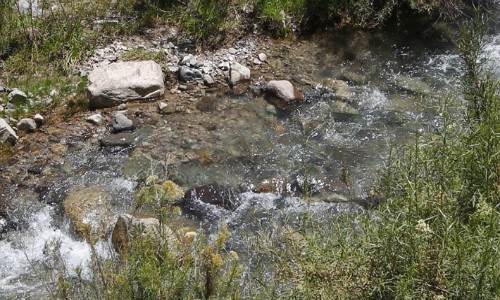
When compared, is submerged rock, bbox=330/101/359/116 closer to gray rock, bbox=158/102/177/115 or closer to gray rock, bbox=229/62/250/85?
gray rock, bbox=229/62/250/85

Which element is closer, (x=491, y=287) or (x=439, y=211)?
(x=491, y=287)

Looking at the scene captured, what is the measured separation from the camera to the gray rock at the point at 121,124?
763 cm

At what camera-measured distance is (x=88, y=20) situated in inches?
362

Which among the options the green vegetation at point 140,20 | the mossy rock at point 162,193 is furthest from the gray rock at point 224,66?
the mossy rock at point 162,193

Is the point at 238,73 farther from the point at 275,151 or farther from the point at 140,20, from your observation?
the point at 140,20

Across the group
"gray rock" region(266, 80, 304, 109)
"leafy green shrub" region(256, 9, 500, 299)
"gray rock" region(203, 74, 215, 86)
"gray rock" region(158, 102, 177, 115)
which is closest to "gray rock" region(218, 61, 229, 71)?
"gray rock" region(203, 74, 215, 86)

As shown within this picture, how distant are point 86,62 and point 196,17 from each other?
1764 mm

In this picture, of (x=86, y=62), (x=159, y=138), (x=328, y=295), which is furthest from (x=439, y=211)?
(x=86, y=62)

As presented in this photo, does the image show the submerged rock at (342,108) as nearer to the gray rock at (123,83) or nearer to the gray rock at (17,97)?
the gray rock at (123,83)

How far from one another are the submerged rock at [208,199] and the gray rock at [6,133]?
225 centimetres

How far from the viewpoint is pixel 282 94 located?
816 cm

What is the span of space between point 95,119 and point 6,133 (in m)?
1.02

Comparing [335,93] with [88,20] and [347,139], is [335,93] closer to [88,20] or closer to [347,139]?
[347,139]

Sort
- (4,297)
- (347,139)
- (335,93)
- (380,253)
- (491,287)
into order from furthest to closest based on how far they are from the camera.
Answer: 1. (335,93)
2. (347,139)
3. (4,297)
4. (380,253)
5. (491,287)
